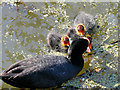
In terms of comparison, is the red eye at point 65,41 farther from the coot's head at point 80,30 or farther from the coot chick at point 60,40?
the coot's head at point 80,30

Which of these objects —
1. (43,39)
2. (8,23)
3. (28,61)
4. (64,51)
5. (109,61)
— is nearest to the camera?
(28,61)

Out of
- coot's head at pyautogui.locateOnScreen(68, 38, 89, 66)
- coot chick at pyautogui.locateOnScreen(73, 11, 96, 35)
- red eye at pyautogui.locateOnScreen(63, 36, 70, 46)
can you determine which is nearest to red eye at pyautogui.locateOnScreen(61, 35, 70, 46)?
red eye at pyautogui.locateOnScreen(63, 36, 70, 46)

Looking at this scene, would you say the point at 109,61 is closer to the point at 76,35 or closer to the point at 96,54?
the point at 96,54

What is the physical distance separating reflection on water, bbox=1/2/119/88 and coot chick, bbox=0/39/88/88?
0.96 feet

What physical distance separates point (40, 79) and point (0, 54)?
1565 millimetres

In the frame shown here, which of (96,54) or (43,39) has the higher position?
(43,39)

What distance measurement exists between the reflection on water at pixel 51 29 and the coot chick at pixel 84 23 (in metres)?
0.19

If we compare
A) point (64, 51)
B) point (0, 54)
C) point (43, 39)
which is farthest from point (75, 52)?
point (0, 54)

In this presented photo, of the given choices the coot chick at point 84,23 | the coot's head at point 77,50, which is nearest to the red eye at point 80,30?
the coot chick at point 84,23

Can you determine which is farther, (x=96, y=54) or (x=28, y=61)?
(x=96, y=54)

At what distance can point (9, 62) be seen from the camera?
3869 millimetres

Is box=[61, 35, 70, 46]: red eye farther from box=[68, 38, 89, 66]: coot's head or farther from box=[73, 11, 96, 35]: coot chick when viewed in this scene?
box=[68, 38, 89, 66]: coot's head

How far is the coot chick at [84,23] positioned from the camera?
4.20 metres

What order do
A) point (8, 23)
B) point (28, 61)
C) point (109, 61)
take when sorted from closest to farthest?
point (28, 61) → point (109, 61) → point (8, 23)
